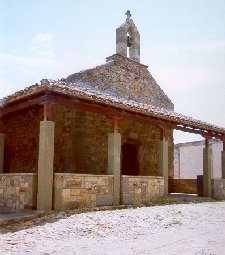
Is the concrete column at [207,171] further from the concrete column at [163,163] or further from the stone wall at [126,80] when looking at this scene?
the stone wall at [126,80]

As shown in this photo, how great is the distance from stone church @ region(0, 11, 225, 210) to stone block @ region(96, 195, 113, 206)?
0.03 m

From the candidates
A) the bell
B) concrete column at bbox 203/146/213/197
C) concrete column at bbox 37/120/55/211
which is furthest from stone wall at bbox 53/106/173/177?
the bell

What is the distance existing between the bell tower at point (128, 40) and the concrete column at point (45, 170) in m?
7.59

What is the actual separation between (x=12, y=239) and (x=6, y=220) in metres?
1.33

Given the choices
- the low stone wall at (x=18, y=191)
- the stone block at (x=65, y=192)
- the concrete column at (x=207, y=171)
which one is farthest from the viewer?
the concrete column at (x=207, y=171)

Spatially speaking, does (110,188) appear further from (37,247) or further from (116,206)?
(37,247)

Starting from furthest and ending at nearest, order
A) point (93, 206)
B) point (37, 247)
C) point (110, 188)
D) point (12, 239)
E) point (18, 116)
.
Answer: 1. point (18, 116)
2. point (110, 188)
3. point (93, 206)
4. point (12, 239)
5. point (37, 247)

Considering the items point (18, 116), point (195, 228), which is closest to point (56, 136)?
point (18, 116)

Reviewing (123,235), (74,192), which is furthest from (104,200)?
(123,235)

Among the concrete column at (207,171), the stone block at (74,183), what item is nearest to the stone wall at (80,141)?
the stone block at (74,183)

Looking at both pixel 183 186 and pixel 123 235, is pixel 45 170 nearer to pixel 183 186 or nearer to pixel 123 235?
pixel 123 235

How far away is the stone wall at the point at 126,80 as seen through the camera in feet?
44.4

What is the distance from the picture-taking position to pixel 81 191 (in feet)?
28.1

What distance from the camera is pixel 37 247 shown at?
4.91m
